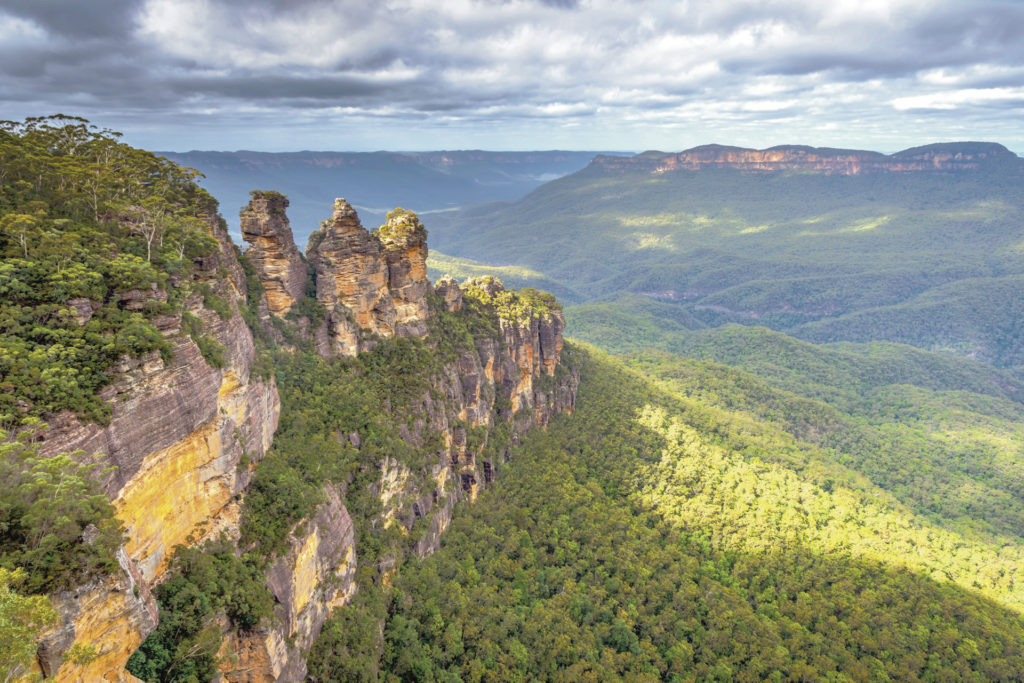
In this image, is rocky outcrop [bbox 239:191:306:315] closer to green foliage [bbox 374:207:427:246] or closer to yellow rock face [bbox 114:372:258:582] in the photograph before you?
green foliage [bbox 374:207:427:246]

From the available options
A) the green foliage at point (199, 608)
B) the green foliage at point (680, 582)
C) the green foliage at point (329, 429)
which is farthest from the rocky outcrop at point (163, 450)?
the green foliage at point (680, 582)

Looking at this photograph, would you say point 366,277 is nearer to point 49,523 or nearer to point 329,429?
point 329,429

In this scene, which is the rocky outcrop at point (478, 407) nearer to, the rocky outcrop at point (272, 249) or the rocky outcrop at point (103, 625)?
the rocky outcrop at point (272, 249)

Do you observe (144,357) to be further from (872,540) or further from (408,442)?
(872,540)

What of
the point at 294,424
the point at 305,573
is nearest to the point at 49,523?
the point at 305,573

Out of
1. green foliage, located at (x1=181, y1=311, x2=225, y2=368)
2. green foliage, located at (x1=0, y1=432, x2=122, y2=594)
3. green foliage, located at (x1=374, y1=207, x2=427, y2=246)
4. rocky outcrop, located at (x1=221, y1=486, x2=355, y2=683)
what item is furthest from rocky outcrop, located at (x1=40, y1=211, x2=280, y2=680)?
green foliage, located at (x1=374, y1=207, x2=427, y2=246)

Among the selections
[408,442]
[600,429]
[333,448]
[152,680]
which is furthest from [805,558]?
[152,680]
